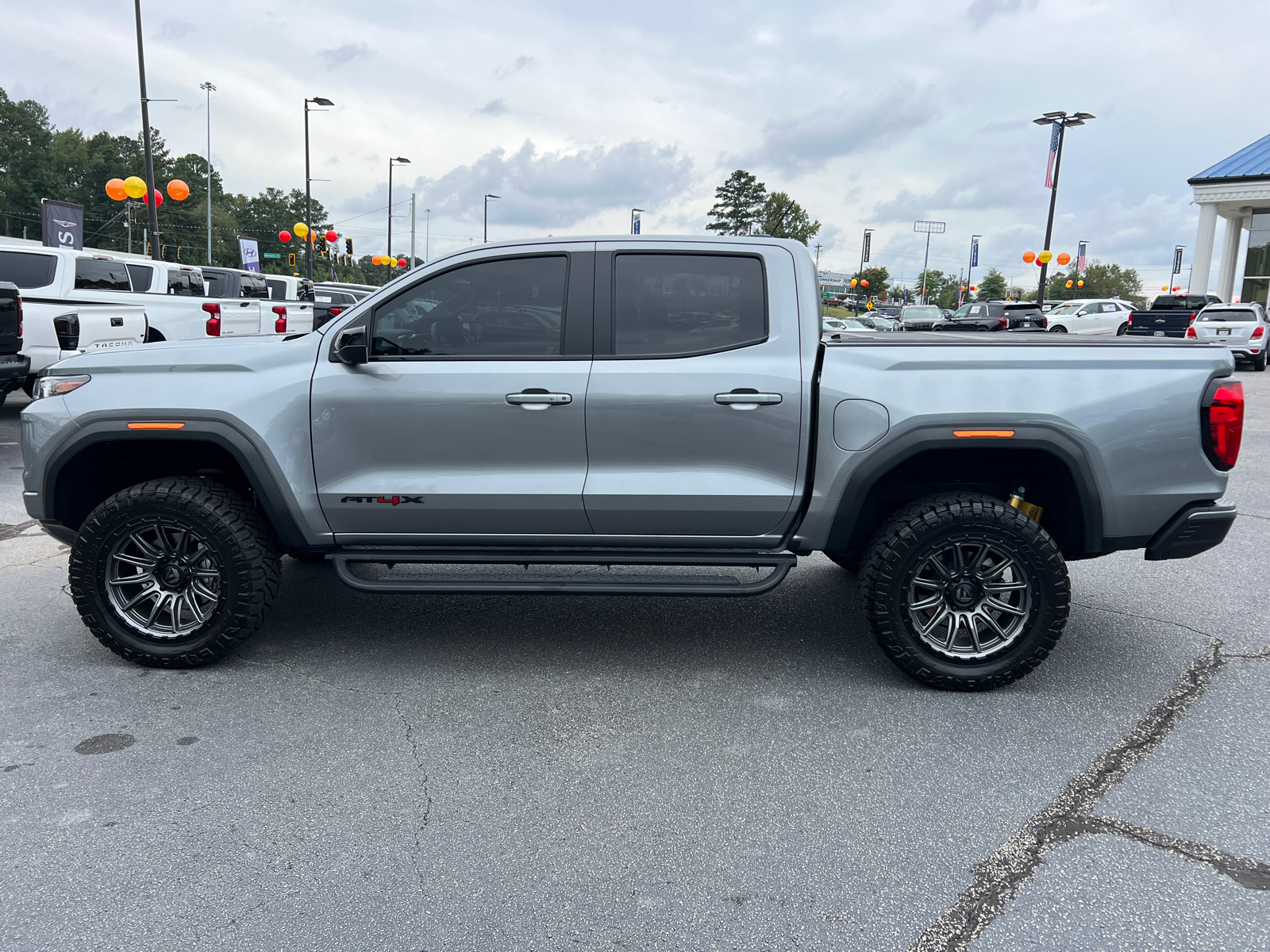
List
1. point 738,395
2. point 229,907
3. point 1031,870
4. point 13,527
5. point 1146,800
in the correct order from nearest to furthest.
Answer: point 229,907, point 1031,870, point 1146,800, point 738,395, point 13,527

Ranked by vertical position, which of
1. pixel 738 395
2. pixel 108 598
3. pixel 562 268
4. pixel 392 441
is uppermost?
pixel 562 268

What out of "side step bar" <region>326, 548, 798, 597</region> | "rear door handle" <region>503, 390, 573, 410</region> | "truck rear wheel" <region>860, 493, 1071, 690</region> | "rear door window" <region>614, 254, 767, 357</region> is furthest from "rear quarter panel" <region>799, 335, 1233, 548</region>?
"rear door handle" <region>503, 390, 573, 410</region>

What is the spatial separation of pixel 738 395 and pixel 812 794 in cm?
160

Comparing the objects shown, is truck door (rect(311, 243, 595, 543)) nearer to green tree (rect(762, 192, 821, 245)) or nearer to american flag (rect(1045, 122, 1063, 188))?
american flag (rect(1045, 122, 1063, 188))

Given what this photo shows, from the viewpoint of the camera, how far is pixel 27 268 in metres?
11.3

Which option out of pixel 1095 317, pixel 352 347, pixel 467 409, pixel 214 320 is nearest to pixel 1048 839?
pixel 467 409

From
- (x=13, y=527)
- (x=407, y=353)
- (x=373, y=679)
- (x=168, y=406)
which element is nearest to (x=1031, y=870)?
(x=373, y=679)

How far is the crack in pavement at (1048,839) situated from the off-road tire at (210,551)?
3.00 meters

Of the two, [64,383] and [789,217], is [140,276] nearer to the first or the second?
[64,383]

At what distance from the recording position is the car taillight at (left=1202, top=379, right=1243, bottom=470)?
3734 mm

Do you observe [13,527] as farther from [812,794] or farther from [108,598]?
[812,794]

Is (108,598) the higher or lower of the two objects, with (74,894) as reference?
higher

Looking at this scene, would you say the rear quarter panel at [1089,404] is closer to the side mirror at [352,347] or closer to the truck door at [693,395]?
the truck door at [693,395]

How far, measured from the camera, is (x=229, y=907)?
250 centimetres
